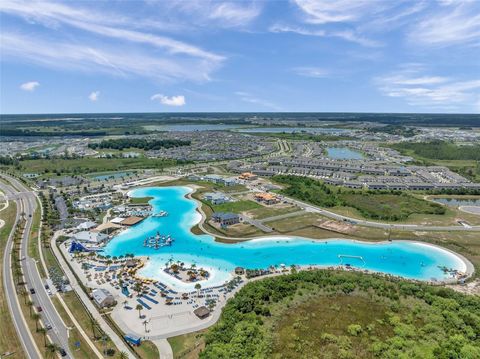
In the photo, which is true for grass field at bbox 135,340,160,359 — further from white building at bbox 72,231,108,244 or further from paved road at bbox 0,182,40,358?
white building at bbox 72,231,108,244

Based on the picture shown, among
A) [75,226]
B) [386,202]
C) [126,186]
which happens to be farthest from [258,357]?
[126,186]

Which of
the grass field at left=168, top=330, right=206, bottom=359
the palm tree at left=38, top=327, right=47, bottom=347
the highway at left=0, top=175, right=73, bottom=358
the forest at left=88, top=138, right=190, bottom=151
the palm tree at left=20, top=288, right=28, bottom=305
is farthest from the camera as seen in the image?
the forest at left=88, top=138, right=190, bottom=151

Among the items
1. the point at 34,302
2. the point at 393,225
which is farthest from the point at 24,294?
the point at 393,225

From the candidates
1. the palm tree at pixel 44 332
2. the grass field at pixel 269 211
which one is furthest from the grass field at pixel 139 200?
the palm tree at pixel 44 332

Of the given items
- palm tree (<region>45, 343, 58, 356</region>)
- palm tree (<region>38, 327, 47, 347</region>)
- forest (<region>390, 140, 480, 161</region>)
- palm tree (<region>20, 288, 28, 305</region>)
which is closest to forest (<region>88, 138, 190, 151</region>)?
forest (<region>390, 140, 480, 161</region>)

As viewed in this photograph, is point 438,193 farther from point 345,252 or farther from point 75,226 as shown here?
point 75,226
